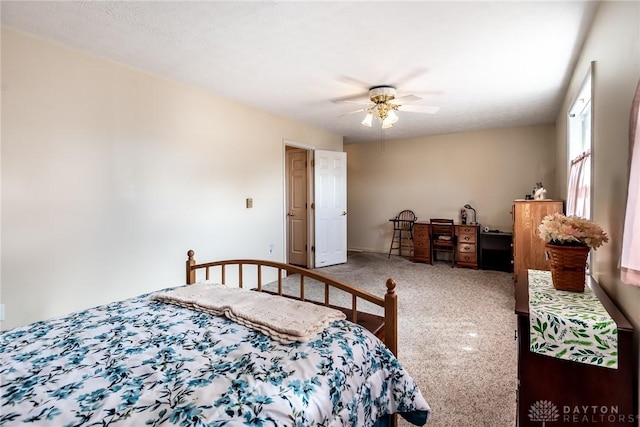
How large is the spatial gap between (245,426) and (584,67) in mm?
3155

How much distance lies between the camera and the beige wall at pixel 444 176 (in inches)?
199

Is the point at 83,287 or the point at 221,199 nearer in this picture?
the point at 83,287

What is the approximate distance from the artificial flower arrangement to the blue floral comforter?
3.17ft

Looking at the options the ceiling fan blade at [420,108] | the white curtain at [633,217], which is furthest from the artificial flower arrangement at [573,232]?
the ceiling fan blade at [420,108]

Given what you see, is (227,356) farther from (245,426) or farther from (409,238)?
(409,238)

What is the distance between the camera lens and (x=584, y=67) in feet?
7.64

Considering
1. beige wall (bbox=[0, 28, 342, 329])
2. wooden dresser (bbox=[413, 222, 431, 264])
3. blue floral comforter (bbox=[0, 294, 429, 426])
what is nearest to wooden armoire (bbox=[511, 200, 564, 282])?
wooden dresser (bbox=[413, 222, 431, 264])

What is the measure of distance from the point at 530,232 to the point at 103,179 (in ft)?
14.5

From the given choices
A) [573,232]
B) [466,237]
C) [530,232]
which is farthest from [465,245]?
[573,232]

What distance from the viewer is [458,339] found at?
257 centimetres

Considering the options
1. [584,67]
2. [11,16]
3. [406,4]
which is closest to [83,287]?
[11,16]

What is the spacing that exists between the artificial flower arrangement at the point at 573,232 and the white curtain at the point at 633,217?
23 centimetres

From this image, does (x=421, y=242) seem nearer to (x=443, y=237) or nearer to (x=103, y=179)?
(x=443, y=237)

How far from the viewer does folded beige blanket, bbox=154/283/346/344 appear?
1.27 m
